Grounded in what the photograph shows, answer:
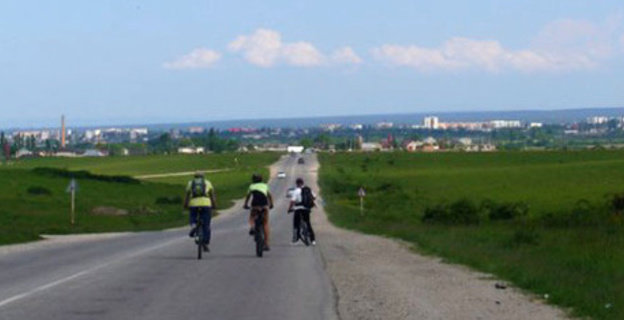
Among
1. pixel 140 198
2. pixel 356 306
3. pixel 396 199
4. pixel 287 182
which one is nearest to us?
pixel 356 306

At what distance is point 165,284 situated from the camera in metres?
17.8

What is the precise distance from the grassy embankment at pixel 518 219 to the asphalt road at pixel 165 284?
3194mm

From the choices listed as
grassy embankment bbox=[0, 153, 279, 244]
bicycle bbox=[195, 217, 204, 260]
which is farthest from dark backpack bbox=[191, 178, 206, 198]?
grassy embankment bbox=[0, 153, 279, 244]

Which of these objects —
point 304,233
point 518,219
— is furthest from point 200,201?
point 518,219

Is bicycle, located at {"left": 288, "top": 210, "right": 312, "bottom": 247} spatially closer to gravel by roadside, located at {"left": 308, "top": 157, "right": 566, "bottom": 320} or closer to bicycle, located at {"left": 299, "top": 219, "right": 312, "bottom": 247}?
bicycle, located at {"left": 299, "top": 219, "right": 312, "bottom": 247}

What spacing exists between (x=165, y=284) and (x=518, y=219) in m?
28.5

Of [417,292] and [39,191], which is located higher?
[417,292]

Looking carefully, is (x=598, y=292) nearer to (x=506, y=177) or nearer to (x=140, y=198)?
(x=140, y=198)


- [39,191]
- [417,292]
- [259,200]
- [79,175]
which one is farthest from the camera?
[79,175]

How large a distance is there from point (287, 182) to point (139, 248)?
81926 mm

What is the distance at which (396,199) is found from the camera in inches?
3012

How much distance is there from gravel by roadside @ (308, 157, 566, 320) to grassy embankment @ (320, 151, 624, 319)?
0.50 m

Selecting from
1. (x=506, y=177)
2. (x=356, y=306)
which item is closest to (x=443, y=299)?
(x=356, y=306)

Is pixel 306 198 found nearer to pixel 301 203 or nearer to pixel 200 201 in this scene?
pixel 301 203
